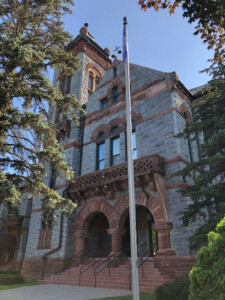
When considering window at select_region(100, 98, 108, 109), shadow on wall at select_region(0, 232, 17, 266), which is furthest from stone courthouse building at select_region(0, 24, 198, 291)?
shadow on wall at select_region(0, 232, 17, 266)

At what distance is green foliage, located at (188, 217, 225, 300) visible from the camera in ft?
13.3

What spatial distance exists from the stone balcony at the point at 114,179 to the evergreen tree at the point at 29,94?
9.37ft

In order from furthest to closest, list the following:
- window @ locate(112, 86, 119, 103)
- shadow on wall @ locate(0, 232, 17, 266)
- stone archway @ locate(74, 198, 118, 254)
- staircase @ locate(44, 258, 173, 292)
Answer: shadow on wall @ locate(0, 232, 17, 266) < window @ locate(112, 86, 119, 103) < stone archway @ locate(74, 198, 118, 254) < staircase @ locate(44, 258, 173, 292)

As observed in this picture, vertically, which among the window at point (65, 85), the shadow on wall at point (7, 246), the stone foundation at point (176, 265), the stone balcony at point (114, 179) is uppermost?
the window at point (65, 85)

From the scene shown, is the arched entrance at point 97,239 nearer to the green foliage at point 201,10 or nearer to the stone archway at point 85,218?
the stone archway at point 85,218

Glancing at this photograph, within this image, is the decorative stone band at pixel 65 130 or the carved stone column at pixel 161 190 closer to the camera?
the carved stone column at pixel 161 190

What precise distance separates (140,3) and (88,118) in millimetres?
14279

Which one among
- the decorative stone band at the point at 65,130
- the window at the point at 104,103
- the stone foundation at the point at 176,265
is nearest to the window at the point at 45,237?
the decorative stone band at the point at 65,130

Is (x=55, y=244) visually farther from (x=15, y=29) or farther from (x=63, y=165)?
(x=15, y=29)

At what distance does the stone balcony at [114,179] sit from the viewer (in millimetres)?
12683

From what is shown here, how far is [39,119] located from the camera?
994 centimetres

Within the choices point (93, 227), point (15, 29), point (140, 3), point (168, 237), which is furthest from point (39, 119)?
point (93, 227)

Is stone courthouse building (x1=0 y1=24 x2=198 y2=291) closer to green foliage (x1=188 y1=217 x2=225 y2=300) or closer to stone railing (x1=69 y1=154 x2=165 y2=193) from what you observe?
stone railing (x1=69 y1=154 x2=165 y2=193)

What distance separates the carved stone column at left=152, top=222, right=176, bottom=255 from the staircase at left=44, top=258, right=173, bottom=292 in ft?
2.76
